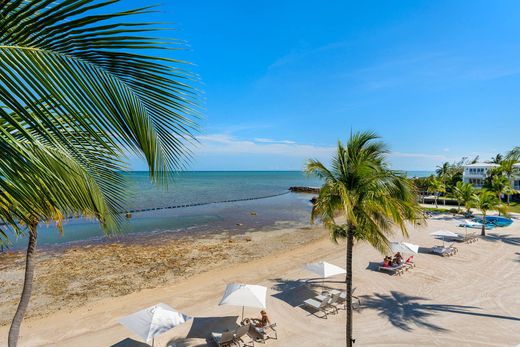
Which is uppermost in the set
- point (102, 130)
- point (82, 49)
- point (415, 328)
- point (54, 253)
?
point (82, 49)

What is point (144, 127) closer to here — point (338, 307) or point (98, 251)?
point (338, 307)

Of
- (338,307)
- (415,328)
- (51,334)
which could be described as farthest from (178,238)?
(415,328)

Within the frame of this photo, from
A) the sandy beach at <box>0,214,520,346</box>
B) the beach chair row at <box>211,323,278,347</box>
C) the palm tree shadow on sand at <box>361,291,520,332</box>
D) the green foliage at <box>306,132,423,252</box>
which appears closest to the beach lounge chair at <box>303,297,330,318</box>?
the sandy beach at <box>0,214,520,346</box>

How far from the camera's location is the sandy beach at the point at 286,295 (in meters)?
9.35

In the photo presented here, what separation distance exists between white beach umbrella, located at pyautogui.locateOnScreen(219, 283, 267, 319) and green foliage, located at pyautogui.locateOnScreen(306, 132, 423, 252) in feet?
12.3

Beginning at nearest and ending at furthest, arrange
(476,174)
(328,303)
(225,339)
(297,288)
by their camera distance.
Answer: (225,339)
(328,303)
(297,288)
(476,174)

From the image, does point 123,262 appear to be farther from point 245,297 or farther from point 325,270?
point 325,270

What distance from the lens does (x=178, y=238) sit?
26625 mm

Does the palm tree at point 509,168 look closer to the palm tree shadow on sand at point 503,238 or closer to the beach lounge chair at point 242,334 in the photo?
the palm tree shadow on sand at point 503,238

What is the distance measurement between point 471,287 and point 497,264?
15.3 feet

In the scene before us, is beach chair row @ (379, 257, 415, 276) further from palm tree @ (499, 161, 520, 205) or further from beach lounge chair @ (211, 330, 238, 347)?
palm tree @ (499, 161, 520, 205)

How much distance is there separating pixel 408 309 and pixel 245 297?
6.51 meters

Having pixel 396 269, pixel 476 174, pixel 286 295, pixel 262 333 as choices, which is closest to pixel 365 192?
pixel 262 333

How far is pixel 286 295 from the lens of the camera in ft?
41.0
